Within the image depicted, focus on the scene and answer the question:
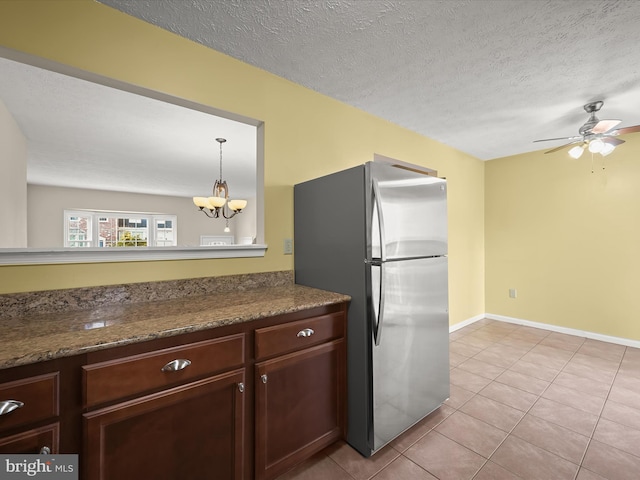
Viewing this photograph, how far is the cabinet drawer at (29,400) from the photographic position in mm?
826

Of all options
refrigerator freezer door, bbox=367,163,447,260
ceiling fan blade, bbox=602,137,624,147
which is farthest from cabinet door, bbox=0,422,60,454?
ceiling fan blade, bbox=602,137,624,147

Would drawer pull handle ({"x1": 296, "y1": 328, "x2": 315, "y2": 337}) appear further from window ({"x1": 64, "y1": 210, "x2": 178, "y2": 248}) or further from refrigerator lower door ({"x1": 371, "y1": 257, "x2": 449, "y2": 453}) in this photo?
window ({"x1": 64, "y1": 210, "x2": 178, "y2": 248})

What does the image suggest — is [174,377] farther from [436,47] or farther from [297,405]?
[436,47]

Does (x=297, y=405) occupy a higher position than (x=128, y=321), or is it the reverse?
(x=128, y=321)

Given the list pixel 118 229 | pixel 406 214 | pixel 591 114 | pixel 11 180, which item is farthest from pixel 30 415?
pixel 118 229

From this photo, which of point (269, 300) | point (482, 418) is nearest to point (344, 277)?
point (269, 300)

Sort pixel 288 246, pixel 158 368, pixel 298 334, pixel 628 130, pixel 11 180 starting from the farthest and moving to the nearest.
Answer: pixel 11 180, pixel 628 130, pixel 288 246, pixel 298 334, pixel 158 368

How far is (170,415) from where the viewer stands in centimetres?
111

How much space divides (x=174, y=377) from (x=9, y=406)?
0.44m

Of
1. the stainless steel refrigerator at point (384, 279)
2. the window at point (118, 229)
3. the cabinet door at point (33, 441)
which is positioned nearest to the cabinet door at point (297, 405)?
the stainless steel refrigerator at point (384, 279)

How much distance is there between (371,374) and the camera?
1595 mm

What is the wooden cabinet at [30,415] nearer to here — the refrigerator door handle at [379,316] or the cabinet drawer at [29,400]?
the cabinet drawer at [29,400]

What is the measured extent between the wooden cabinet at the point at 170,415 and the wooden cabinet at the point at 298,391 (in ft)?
0.37

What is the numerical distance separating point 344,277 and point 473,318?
10.7 feet
